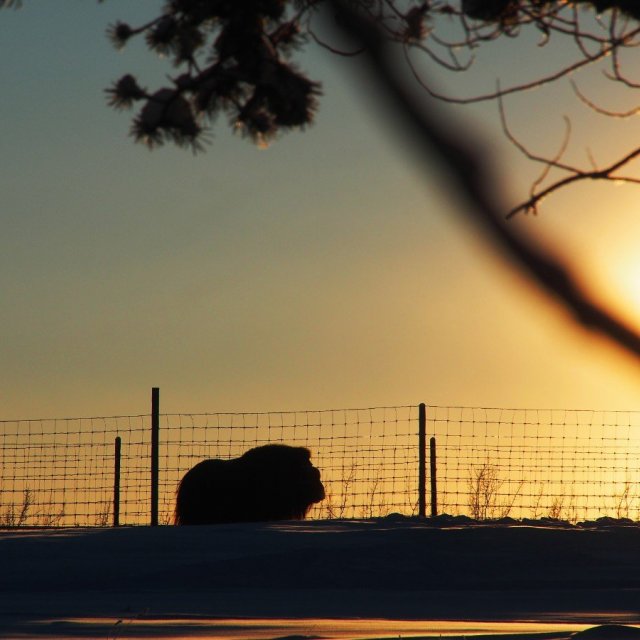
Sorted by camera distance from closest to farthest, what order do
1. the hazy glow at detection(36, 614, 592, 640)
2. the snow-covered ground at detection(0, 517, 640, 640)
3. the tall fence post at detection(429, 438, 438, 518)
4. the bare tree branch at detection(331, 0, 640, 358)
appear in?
the bare tree branch at detection(331, 0, 640, 358) < the hazy glow at detection(36, 614, 592, 640) < the snow-covered ground at detection(0, 517, 640, 640) < the tall fence post at detection(429, 438, 438, 518)

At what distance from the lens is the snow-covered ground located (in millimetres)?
5352

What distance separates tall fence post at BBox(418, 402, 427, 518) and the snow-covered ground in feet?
11.5

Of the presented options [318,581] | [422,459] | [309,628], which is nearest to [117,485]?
[422,459]

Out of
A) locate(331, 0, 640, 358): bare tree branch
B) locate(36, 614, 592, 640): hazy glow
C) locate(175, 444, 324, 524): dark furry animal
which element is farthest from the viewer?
locate(175, 444, 324, 524): dark furry animal

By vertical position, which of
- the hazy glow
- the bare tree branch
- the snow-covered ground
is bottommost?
the hazy glow

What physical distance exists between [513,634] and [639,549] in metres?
3.12

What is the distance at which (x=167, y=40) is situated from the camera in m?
4.87

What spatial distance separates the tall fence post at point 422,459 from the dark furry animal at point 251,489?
3.13 feet

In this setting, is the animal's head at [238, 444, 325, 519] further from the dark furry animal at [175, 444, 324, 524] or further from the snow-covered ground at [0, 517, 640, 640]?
the snow-covered ground at [0, 517, 640, 640]

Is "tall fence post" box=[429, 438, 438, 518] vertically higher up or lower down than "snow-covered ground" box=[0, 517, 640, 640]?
higher up

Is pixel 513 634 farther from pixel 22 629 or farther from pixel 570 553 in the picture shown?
pixel 570 553

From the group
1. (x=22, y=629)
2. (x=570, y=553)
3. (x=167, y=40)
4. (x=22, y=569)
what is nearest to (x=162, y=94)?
(x=167, y=40)

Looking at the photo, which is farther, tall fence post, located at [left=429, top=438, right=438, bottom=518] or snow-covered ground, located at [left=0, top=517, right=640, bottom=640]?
tall fence post, located at [left=429, top=438, right=438, bottom=518]

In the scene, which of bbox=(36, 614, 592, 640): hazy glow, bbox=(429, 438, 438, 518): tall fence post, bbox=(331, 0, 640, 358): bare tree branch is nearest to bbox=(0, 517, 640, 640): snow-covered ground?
bbox=(36, 614, 592, 640): hazy glow
